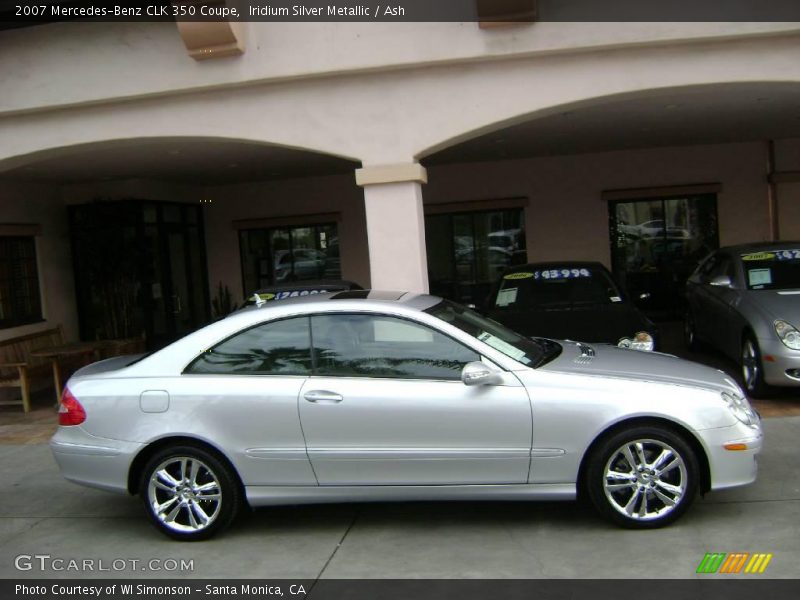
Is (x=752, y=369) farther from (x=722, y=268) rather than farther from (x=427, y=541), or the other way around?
(x=427, y=541)

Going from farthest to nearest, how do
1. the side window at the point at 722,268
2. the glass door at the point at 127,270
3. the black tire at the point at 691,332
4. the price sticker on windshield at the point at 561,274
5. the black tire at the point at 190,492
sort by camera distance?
the glass door at the point at 127,270 → the black tire at the point at 691,332 → the side window at the point at 722,268 → the price sticker on windshield at the point at 561,274 → the black tire at the point at 190,492

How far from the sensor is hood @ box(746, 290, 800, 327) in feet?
24.8

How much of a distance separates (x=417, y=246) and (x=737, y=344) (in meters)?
3.51

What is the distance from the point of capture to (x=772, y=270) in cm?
878

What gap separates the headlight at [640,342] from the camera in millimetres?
7301

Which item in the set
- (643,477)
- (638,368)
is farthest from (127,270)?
(643,477)

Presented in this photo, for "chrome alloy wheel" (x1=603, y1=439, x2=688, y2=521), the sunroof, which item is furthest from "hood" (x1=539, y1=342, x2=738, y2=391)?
the sunroof

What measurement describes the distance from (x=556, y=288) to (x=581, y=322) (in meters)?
0.96

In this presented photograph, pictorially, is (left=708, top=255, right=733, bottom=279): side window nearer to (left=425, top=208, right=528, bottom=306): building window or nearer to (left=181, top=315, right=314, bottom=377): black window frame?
(left=425, top=208, right=528, bottom=306): building window

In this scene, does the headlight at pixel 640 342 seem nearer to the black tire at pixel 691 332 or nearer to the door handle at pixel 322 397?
the black tire at pixel 691 332

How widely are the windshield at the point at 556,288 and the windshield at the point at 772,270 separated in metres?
1.54

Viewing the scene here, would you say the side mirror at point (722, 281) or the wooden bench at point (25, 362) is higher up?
the side mirror at point (722, 281)

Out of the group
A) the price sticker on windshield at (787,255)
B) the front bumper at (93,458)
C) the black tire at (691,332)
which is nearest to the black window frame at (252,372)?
the front bumper at (93,458)

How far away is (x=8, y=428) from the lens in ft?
29.1
